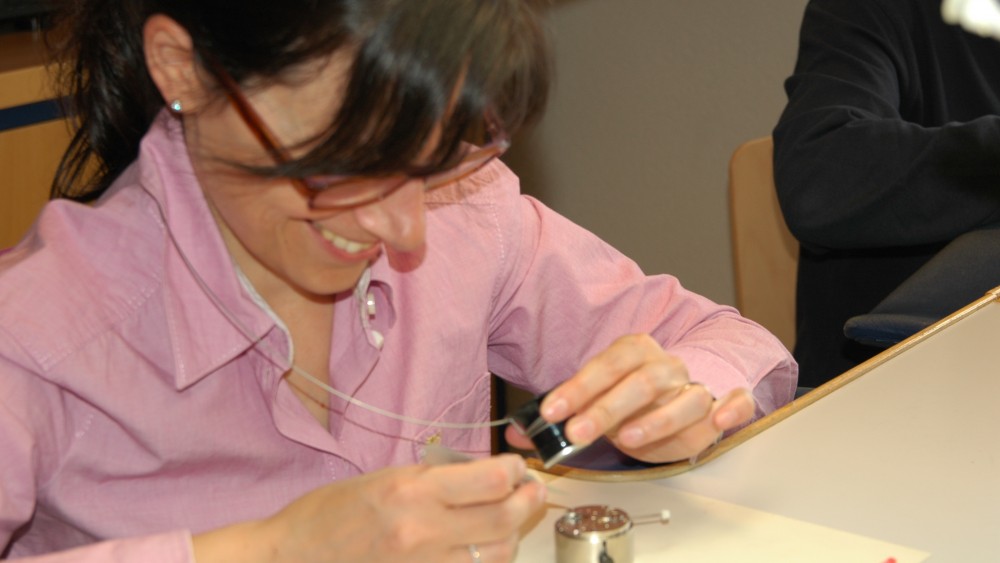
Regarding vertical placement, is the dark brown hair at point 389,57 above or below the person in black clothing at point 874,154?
above

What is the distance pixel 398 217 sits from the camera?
88 cm

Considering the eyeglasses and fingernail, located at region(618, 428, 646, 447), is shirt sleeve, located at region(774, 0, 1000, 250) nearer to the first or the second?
fingernail, located at region(618, 428, 646, 447)

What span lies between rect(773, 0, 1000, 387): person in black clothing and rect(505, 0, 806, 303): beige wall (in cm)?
68

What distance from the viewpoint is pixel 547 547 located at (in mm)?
848

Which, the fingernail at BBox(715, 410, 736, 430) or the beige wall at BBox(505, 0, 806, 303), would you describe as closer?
the fingernail at BBox(715, 410, 736, 430)

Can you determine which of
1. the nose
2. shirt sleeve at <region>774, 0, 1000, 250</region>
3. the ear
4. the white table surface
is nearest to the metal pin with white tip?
the white table surface

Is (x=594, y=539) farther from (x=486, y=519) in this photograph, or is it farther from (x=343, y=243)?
(x=343, y=243)

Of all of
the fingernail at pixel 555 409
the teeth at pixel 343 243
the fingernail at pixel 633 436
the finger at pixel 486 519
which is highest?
the teeth at pixel 343 243

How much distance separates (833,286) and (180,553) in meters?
1.26

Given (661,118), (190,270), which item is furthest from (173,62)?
(661,118)

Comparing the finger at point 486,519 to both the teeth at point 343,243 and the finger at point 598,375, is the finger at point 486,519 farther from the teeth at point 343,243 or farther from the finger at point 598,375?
the teeth at point 343,243

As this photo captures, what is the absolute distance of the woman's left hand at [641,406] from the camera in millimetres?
855

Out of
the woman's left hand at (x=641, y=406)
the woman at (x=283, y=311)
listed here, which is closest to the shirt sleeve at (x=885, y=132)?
the woman at (x=283, y=311)

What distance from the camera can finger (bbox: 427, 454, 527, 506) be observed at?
2.43ft
